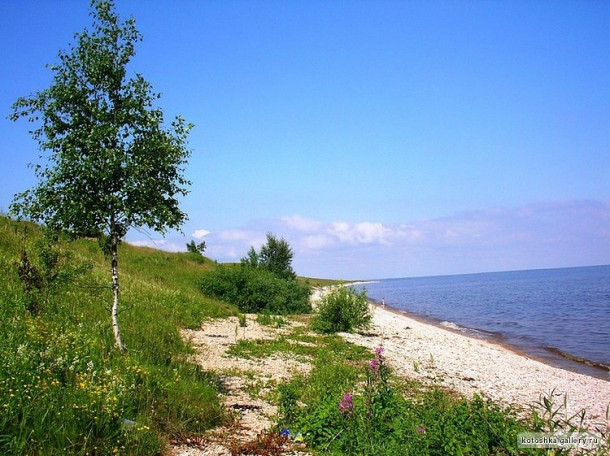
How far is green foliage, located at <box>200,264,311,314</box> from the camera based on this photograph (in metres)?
31.1

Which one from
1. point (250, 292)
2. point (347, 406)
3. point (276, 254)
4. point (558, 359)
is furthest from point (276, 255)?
point (347, 406)

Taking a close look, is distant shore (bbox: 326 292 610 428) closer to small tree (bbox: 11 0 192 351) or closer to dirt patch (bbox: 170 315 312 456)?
dirt patch (bbox: 170 315 312 456)

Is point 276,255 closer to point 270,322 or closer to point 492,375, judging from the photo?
point 270,322

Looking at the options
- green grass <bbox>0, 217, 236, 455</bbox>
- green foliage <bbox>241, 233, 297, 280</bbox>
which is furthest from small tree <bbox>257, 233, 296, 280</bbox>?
green grass <bbox>0, 217, 236, 455</bbox>

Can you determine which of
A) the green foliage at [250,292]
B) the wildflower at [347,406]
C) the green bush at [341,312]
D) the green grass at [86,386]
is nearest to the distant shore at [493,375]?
the green bush at [341,312]

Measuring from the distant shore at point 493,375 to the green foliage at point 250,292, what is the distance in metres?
9.67

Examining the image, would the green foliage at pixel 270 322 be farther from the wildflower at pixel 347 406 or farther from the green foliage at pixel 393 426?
the wildflower at pixel 347 406

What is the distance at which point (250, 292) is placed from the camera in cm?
3203

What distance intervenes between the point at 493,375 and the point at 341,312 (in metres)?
9.20

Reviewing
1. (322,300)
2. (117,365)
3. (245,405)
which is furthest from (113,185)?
(322,300)

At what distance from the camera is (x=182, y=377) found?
8.69m

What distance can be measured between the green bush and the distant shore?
1.04 meters

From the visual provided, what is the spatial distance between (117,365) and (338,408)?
13.5 feet

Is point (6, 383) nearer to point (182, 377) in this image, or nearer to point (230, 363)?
point (182, 377)
